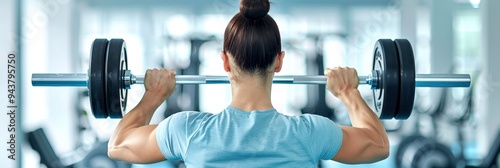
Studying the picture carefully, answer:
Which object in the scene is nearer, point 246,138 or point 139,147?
point 246,138

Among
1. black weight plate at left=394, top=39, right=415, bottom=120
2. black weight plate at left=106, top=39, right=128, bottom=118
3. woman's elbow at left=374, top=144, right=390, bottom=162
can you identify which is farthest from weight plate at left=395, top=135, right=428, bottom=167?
woman's elbow at left=374, top=144, right=390, bottom=162

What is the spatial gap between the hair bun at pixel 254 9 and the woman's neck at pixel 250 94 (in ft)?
0.41

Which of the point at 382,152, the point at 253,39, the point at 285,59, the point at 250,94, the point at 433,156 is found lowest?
the point at 433,156

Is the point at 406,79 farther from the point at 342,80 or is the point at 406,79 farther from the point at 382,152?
the point at 382,152

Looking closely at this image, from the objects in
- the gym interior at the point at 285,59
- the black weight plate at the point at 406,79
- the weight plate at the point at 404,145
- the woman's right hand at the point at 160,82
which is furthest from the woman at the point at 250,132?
the weight plate at the point at 404,145

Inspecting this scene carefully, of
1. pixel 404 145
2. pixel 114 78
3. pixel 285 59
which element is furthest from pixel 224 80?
pixel 285 59

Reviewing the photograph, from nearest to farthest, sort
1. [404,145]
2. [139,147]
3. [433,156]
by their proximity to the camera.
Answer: [139,147] → [433,156] → [404,145]

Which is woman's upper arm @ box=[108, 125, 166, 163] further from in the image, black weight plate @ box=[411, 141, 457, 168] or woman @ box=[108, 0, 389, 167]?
black weight plate @ box=[411, 141, 457, 168]

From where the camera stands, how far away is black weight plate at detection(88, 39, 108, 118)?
5.37 ft

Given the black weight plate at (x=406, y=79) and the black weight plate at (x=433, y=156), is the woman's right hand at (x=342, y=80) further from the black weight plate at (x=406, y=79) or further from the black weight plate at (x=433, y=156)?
the black weight plate at (x=433, y=156)

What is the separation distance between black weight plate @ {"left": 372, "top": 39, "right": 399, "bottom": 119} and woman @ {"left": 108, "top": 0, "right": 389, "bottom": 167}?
0.35m

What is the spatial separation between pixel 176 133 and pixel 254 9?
0.29 m

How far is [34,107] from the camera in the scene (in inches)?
248

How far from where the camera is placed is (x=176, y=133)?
3.93 feet
